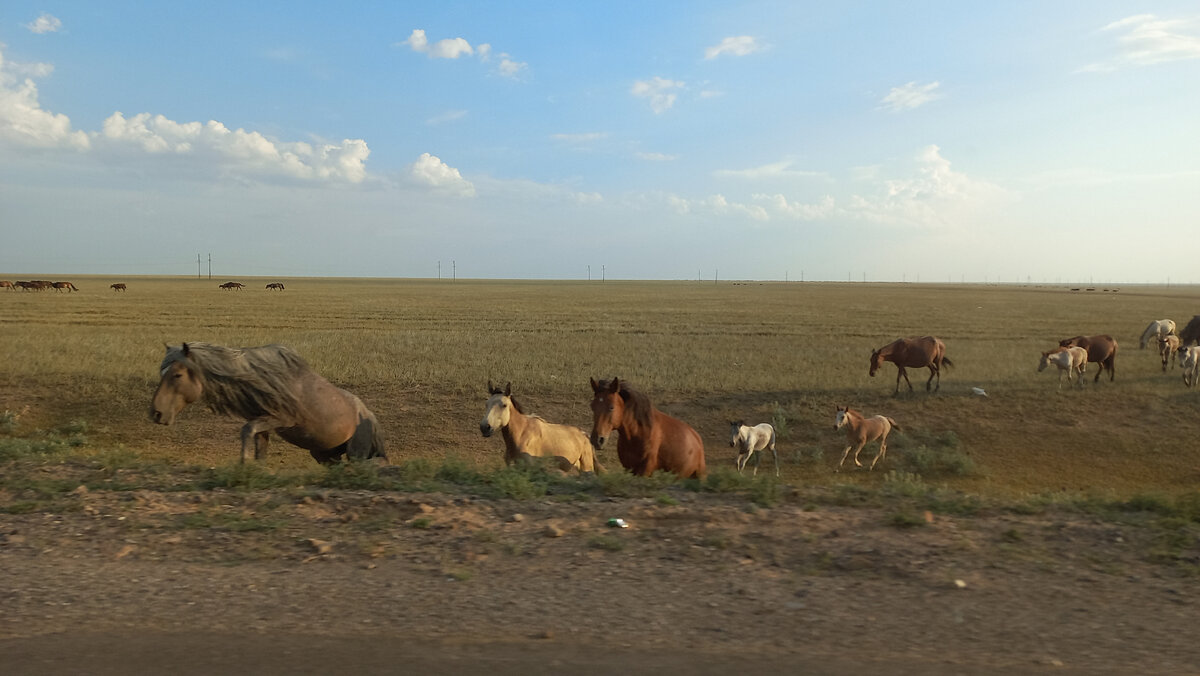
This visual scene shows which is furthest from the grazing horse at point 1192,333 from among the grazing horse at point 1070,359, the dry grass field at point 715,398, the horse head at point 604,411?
the horse head at point 604,411

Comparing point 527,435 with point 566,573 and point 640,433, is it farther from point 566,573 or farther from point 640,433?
point 566,573

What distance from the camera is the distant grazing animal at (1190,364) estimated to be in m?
19.9

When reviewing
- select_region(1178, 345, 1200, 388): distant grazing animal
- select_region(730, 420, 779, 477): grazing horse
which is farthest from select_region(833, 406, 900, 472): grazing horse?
select_region(1178, 345, 1200, 388): distant grazing animal

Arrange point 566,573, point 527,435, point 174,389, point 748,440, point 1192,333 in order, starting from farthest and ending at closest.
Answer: point 1192,333
point 748,440
point 527,435
point 174,389
point 566,573

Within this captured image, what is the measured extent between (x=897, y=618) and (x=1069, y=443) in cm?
1409

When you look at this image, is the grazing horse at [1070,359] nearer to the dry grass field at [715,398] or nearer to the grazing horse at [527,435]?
the dry grass field at [715,398]

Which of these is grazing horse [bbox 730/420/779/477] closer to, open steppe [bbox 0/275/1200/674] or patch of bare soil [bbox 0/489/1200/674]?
open steppe [bbox 0/275/1200/674]

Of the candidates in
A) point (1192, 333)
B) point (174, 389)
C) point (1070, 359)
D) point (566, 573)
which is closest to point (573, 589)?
point (566, 573)

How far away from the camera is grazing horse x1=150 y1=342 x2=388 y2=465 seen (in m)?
8.19

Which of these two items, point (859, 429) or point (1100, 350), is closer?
point (859, 429)

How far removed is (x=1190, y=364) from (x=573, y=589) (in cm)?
2258

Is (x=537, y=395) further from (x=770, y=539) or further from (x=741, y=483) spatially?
(x=770, y=539)

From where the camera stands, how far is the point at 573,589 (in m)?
4.54

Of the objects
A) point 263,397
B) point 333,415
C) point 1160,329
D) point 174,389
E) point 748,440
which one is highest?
point 1160,329
